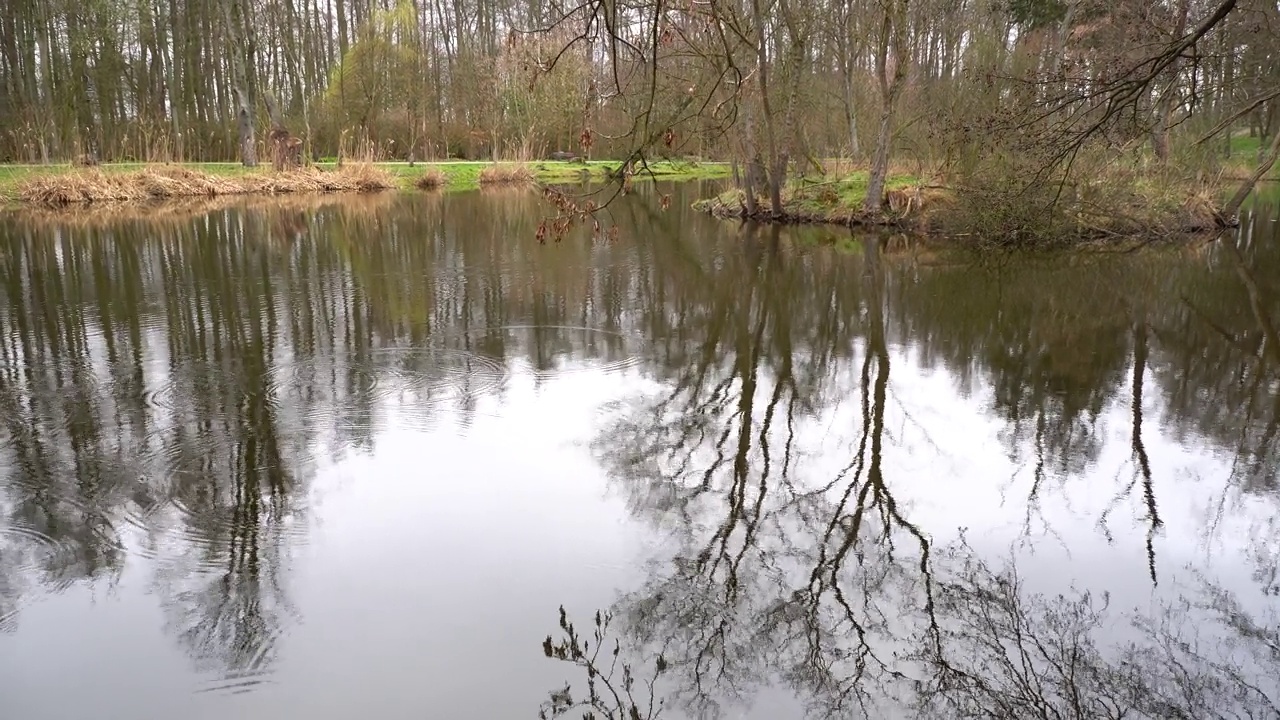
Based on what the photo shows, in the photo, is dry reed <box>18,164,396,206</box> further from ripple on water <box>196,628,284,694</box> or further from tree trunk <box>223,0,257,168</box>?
ripple on water <box>196,628,284,694</box>

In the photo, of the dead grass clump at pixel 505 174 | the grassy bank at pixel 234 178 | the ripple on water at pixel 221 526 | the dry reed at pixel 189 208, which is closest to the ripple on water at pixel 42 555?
the ripple on water at pixel 221 526

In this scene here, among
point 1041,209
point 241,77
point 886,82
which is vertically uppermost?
point 241,77

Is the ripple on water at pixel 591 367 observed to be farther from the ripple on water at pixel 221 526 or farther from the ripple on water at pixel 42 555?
the ripple on water at pixel 42 555

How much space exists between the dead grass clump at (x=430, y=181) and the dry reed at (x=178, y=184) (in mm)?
888

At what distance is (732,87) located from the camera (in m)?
15.7

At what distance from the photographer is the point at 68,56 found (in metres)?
28.3

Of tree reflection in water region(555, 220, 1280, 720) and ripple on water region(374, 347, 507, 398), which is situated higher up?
ripple on water region(374, 347, 507, 398)

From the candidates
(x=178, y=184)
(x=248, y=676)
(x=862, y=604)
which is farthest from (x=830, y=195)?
(x=248, y=676)

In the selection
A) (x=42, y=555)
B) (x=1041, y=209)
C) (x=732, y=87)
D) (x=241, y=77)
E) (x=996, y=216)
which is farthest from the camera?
(x=241, y=77)

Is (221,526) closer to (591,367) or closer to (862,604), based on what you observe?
(862,604)

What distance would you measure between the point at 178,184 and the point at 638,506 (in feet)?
76.6

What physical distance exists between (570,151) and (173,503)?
123ft

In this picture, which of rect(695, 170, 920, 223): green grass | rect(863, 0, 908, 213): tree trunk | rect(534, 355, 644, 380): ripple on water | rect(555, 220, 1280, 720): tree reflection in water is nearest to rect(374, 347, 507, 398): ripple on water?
rect(534, 355, 644, 380): ripple on water

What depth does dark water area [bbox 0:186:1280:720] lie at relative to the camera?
370 cm
